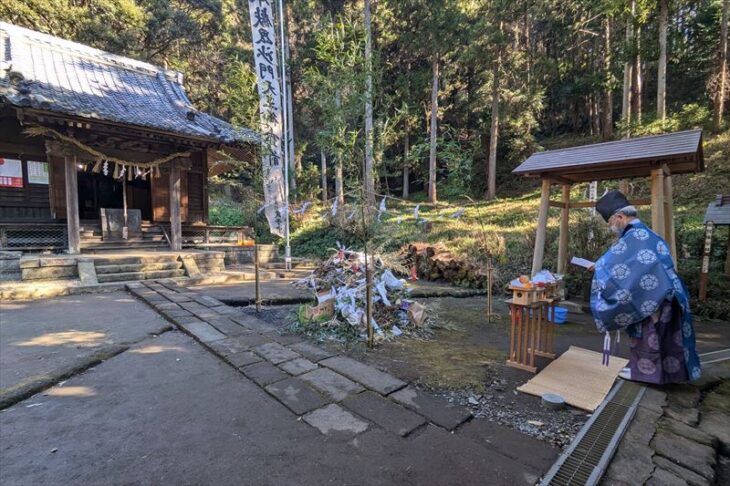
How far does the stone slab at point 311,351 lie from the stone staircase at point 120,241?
8483 mm

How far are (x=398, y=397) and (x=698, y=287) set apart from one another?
6.09m

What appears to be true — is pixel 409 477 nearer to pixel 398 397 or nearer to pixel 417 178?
pixel 398 397

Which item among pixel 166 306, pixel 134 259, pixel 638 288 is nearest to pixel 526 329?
pixel 638 288

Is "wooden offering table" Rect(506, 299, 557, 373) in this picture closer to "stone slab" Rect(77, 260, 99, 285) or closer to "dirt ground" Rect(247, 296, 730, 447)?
"dirt ground" Rect(247, 296, 730, 447)

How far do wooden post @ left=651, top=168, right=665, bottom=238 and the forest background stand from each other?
2.23 m

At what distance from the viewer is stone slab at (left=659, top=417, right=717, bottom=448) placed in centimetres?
217

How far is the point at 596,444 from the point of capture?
2127 millimetres

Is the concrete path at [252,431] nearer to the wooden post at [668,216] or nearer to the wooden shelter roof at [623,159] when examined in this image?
the wooden shelter roof at [623,159]

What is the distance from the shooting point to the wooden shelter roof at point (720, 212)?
18.4ft

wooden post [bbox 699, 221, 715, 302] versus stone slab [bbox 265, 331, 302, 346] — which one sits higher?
wooden post [bbox 699, 221, 715, 302]

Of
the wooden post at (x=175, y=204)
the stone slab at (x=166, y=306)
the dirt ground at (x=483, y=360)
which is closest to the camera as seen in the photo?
the dirt ground at (x=483, y=360)

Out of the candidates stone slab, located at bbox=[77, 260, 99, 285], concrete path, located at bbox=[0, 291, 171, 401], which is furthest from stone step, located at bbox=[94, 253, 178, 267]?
concrete path, located at bbox=[0, 291, 171, 401]

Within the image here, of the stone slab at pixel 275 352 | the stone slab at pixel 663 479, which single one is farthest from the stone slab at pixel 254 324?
the stone slab at pixel 663 479

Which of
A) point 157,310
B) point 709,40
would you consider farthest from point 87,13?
point 709,40
